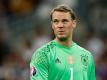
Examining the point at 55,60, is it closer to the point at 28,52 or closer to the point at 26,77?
the point at 26,77

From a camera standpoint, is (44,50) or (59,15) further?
(59,15)

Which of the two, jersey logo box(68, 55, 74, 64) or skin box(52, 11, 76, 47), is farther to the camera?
jersey logo box(68, 55, 74, 64)

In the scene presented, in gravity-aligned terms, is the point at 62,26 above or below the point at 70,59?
above

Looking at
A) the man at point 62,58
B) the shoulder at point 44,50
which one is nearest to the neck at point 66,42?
the man at point 62,58

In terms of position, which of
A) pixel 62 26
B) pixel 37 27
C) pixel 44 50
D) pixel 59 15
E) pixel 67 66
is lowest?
pixel 37 27

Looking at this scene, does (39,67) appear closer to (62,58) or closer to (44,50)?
(44,50)

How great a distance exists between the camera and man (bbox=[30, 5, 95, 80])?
323 inches

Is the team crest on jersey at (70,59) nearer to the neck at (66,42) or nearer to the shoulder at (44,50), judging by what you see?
the neck at (66,42)

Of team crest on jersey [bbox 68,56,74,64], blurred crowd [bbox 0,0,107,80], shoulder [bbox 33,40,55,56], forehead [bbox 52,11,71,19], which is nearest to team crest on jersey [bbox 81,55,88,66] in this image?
team crest on jersey [bbox 68,56,74,64]

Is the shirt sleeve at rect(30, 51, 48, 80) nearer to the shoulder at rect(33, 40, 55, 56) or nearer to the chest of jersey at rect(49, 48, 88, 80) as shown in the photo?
the shoulder at rect(33, 40, 55, 56)

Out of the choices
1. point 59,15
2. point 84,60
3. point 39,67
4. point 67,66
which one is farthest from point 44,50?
point 84,60

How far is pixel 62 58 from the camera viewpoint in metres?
8.48

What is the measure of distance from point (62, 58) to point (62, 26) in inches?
17.2

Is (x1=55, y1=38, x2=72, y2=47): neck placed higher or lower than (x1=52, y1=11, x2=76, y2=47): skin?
lower
